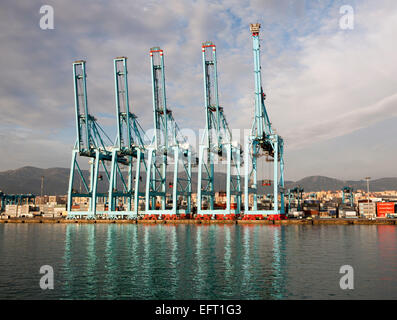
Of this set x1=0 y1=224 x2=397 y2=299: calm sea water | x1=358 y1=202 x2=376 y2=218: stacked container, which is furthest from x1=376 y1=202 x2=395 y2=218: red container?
x1=0 y1=224 x2=397 y2=299: calm sea water

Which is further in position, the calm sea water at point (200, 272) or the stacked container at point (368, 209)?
the stacked container at point (368, 209)

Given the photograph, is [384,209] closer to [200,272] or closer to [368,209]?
[368,209]

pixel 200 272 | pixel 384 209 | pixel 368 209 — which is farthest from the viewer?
pixel 368 209

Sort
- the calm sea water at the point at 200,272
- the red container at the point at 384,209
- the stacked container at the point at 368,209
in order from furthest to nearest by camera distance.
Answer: the stacked container at the point at 368,209
the red container at the point at 384,209
the calm sea water at the point at 200,272

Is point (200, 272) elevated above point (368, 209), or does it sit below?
above

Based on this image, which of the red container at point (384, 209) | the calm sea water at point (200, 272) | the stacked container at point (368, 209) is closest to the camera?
the calm sea water at point (200, 272)

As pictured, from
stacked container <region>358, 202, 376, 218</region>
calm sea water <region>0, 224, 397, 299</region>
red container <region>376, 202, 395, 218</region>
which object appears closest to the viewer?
calm sea water <region>0, 224, 397, 299</region>

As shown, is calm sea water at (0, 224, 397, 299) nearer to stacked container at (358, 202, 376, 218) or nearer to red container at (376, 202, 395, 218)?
stacked container at (358, 202, 376, 218)

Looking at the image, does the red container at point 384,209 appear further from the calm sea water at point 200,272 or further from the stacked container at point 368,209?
the calm sea water at point 200,272

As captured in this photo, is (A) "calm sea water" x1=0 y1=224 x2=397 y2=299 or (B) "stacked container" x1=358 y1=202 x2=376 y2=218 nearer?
(A) "calm sea water" x1=0 y1=224 x2=397 y2=299

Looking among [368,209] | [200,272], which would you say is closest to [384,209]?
[368,209]

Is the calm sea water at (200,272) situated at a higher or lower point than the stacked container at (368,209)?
higher

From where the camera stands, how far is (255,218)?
78.8 metres

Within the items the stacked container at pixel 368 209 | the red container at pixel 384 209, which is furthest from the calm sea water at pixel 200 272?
the red container at pixel 384 209
